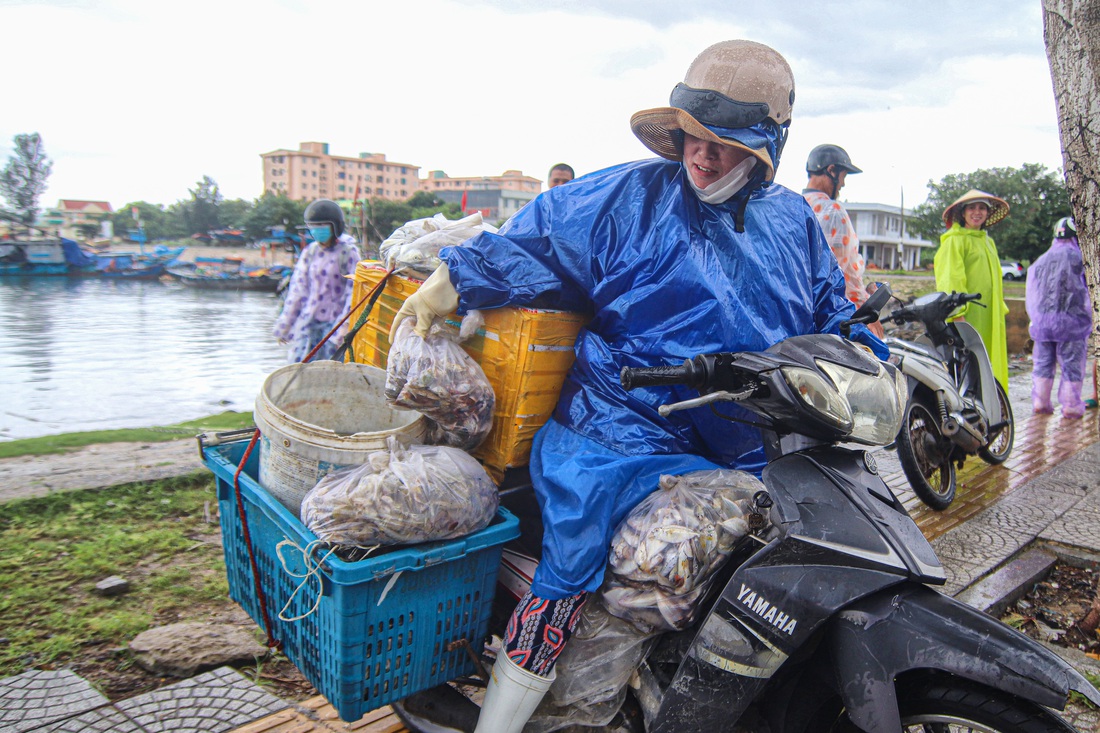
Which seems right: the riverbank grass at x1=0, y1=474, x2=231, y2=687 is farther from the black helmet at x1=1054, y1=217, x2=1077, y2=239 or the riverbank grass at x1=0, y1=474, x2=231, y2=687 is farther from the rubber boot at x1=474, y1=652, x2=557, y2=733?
the black helmet at x1=1054, y1=217, x2=1077, y2=239

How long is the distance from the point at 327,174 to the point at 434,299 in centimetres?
11031

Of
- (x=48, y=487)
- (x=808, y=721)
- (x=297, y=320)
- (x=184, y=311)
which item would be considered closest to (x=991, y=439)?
(x=808, y=721)

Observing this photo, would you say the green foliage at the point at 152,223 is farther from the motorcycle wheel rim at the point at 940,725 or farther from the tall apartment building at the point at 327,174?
the motorcycle wheel rim at the point at 940,725

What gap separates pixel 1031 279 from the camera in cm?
757

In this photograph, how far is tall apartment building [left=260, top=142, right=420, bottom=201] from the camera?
104m

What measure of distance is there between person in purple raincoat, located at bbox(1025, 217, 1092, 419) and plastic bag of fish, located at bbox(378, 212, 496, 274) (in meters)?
7.10

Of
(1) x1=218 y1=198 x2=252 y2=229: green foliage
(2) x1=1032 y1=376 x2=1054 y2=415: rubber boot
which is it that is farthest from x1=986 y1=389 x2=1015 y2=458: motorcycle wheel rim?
(1) x1=218 y1=198 x2=252 y2=229: green foliage

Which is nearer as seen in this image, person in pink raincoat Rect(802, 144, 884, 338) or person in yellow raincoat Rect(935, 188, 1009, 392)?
person in pink raincoat Rect(802, 144, 884, 338)

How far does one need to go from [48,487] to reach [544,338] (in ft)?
12.1

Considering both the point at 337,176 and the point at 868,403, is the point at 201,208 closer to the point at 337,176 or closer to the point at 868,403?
the point at 337,176

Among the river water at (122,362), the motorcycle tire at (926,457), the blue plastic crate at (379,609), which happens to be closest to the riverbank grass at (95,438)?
the river water at (122,362)

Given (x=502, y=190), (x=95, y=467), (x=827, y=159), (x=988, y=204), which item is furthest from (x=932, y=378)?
(x=502, y=190)

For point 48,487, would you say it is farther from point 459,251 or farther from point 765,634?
point 765,634

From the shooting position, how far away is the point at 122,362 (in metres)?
12.9
